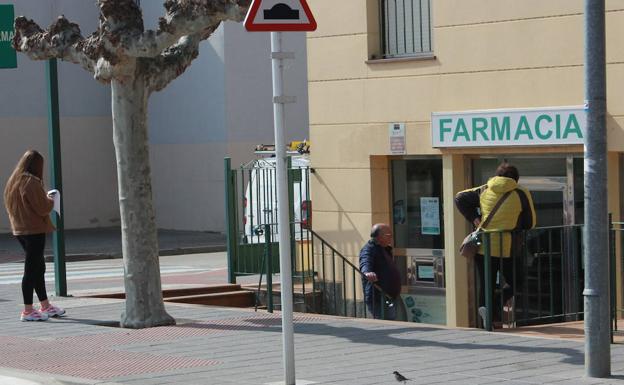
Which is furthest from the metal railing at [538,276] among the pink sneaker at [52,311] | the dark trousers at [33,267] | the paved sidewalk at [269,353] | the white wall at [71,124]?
the white wall at [71,124]

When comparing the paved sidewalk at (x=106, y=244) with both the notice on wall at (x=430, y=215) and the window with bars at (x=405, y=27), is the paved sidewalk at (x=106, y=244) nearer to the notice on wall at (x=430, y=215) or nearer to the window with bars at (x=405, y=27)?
the notice on wall at (x=430, y=215)

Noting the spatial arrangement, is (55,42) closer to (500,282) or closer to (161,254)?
(500,282)

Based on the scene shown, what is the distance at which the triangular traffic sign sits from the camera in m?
8.36

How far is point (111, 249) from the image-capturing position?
27.2 m

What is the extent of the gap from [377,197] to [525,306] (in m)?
3.83

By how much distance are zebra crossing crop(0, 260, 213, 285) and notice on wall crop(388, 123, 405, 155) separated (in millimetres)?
6714

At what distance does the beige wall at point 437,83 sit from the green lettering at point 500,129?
0.71 feet

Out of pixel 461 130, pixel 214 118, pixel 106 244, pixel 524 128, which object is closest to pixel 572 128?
pixel 524 128

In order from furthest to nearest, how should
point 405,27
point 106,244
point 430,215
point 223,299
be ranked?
point 106,244, point 223,299, point 430,215, point 405,27

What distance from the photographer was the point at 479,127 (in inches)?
556

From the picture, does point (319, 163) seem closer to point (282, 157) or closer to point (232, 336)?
point (232, 336)

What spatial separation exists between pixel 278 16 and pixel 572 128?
5.72 meters

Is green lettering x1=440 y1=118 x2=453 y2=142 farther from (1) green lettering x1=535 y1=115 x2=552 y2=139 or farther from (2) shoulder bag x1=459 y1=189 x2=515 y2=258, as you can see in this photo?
(2) shoulder bag x1=459 y1=189 x2=515 y2=258

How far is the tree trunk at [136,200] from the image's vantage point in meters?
12.1
